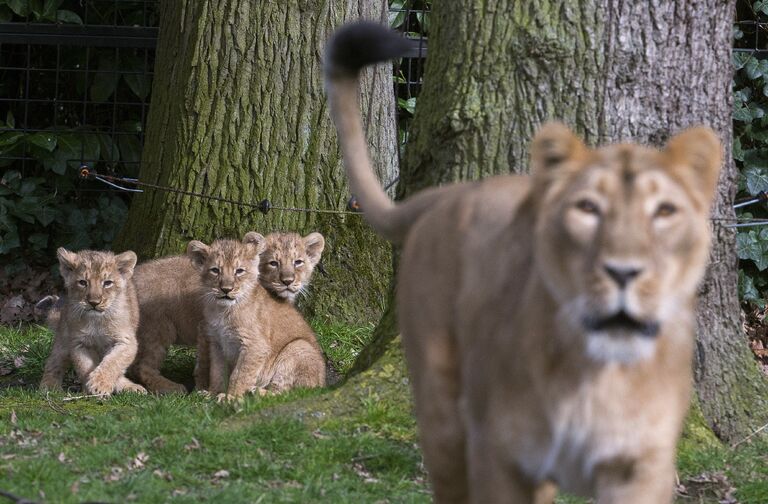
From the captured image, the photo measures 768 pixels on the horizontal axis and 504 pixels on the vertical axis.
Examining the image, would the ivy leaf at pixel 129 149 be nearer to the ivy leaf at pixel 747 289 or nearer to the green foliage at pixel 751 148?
the green foliage at pixel 751 148

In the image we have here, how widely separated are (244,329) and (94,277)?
1.07 m

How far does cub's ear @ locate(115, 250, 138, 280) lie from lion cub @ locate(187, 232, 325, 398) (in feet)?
1.36

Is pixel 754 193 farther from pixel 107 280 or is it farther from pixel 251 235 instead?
pixel 107 280

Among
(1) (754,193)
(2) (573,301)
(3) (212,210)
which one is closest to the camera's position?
(2) (573,301)

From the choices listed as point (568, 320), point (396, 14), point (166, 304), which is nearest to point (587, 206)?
point (568, 320)

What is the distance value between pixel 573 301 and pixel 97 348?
579cm

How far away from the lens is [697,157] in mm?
3264

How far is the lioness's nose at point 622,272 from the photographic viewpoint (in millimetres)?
2922

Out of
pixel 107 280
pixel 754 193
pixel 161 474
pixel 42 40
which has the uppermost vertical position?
pixel 42 40

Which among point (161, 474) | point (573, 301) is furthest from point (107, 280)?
point (573, 301)

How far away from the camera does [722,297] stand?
6.06m

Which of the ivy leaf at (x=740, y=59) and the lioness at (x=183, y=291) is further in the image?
the ivy leaf at (x=740, y=59)

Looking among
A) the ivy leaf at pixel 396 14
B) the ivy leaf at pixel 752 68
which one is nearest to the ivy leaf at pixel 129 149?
the ivy leaf at pixel 396 14

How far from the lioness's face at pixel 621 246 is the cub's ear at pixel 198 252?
5175mm
